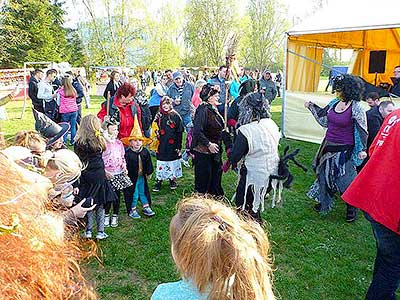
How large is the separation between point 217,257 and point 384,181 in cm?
169

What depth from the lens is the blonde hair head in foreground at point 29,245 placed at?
2.52 ft

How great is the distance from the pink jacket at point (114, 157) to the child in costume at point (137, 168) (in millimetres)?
259

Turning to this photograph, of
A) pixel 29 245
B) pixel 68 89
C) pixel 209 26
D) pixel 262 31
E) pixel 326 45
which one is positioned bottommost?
pixel 68 89

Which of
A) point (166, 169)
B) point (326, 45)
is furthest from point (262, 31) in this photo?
point (166, 169)

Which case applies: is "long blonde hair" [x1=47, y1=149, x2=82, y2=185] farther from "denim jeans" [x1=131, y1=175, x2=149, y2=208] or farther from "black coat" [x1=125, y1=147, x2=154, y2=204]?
"denim jeans" [x1=131, y1=175, x2=149, y2=208]

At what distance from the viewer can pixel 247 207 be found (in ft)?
13.9

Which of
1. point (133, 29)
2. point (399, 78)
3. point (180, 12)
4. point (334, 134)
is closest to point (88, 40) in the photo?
point (133, 29)

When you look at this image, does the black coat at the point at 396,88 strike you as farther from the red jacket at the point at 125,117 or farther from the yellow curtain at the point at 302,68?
the red jacket at the point at 125,117

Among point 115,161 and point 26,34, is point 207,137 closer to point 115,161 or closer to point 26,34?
point 115,161

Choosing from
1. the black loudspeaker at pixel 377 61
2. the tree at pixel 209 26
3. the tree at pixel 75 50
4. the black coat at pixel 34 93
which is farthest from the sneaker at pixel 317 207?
the tree at pixel 75 50

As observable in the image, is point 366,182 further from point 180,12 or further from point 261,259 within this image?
point 180,12

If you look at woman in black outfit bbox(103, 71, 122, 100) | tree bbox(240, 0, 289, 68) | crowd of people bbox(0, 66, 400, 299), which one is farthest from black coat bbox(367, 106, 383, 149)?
tree bbox(240, 0, 289, 68)

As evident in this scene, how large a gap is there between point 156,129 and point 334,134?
8.23ft

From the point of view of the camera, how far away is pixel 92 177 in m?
4.06
